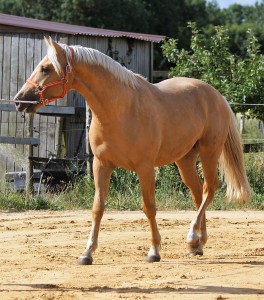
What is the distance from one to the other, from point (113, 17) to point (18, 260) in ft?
121

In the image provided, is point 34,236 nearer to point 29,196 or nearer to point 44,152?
point 29,196

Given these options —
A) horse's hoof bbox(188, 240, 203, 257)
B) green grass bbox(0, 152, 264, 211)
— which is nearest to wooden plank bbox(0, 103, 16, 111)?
green grass bbox(0, 152, 264, 211)

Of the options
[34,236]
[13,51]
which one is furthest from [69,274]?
[13,51]

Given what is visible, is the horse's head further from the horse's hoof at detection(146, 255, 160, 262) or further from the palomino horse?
the horse's hoof at detection(146, 255, 160, 262)

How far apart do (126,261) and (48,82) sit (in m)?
1.96

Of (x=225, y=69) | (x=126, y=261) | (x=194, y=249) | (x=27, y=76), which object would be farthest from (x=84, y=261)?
(x=27, y=76)

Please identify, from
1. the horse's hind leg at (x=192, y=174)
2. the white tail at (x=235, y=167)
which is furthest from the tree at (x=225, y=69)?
the horse's hind leg at (x=192, y=174)

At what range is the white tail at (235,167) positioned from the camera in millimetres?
9883

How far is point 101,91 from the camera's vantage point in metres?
8.05

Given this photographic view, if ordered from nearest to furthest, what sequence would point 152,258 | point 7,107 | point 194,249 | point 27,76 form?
point 152,258, point 194,249, point 7,107, point 27,76

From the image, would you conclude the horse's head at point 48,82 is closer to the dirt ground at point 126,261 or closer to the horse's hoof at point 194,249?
the dirt ground at point 126,261

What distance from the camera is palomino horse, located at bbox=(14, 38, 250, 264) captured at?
7.87 m

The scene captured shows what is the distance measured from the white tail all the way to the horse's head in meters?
2.71

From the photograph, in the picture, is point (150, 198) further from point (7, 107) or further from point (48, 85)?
point (7, 107)
